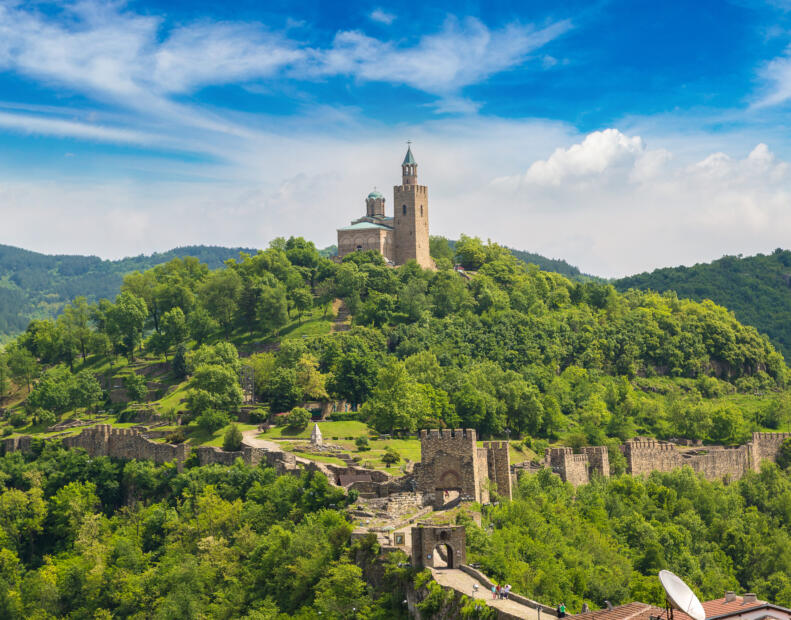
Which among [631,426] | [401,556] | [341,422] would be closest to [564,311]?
[631,426]

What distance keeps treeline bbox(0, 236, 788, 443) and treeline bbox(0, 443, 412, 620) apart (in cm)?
846

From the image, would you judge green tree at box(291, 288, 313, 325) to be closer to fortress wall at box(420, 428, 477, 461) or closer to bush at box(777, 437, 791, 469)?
bush at box(777, 437, 791, 469)

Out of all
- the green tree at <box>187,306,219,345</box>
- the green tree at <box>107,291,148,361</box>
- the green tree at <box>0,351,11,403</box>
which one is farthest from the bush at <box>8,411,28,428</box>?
the green tree at <box>187,306,219,345</box>

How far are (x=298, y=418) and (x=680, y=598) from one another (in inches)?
1667

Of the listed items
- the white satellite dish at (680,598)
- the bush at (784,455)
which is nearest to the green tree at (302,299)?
the bush at (784,455)

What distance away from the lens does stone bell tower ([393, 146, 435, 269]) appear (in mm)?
89438

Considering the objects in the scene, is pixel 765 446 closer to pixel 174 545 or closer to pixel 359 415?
pixel 359 415

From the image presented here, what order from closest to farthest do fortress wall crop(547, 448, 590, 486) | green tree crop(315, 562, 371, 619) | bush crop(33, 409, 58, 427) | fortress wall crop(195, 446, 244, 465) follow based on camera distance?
green tree crop(315, 562, 371, 619) < fortress wall crop(547, 448, 590, 486) < fortress wall crop(195, 446, 244, 465) < bush crop(33, 409, 58, 427)

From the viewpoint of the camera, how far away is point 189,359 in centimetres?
7369

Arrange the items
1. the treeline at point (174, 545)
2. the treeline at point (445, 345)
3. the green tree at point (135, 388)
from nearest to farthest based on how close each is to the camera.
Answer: the treeline at point (174, 545) → the treeline at point (445, 345) → the green tree at point (135, 388)

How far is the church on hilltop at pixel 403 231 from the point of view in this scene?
8962 cm

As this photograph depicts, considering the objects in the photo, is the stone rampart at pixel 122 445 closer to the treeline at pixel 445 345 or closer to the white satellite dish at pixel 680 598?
the treeline at pixel 445 345

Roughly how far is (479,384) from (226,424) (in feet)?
52.7

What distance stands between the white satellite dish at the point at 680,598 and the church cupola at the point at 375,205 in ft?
248
